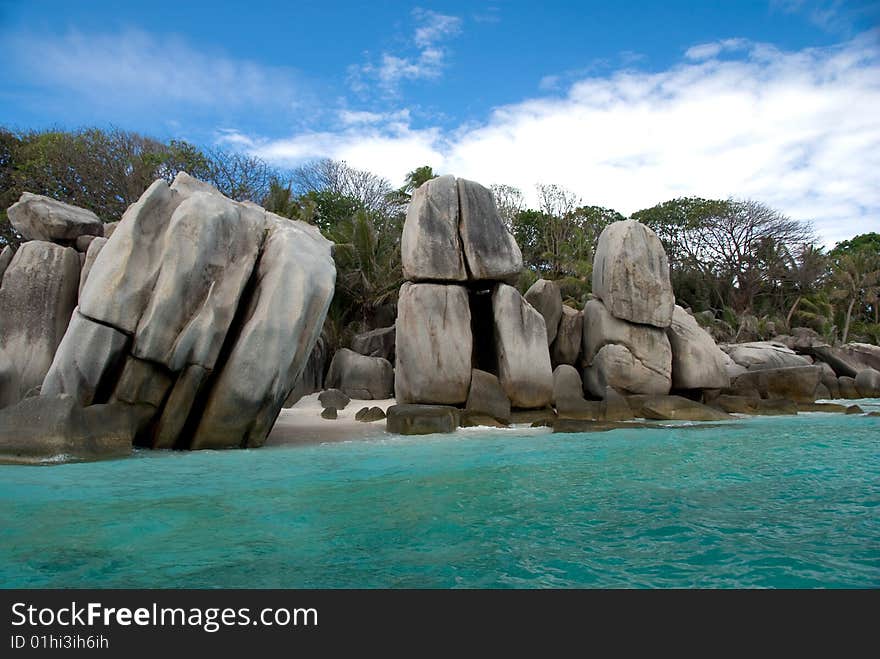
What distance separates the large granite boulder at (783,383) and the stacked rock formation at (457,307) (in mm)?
5933

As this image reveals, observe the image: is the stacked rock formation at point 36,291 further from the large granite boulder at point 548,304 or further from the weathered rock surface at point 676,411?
the weathered rock surface at point 676,411

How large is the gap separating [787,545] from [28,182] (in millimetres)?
22654

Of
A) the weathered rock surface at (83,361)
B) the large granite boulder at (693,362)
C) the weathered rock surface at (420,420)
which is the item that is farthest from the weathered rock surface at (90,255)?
the large granite boulder at (693,362)

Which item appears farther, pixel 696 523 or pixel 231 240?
pixel 231 240

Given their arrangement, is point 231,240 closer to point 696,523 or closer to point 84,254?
point 84,254

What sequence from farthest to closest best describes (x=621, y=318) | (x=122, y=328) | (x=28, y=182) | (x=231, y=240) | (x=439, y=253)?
(x=28, y=182), (x=621, y=318), (x=439, y=253), (x=231, y=240), (x=122, y=328)

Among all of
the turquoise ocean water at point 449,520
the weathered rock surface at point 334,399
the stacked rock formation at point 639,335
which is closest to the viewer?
the turquoise ocean water at point 449,520

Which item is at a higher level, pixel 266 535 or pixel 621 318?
pixel 621 318

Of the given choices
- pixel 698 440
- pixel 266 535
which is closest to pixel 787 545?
pixel 266 535

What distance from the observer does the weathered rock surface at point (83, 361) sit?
748cm

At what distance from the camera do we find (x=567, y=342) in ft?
47.4

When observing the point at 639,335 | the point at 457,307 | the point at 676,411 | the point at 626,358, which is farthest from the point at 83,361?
the point at 639,335

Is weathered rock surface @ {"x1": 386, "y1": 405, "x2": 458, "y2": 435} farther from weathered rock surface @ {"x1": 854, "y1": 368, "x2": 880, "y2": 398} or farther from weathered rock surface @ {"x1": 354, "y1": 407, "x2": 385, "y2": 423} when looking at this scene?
weathered rock surface @ {"x1": 854, "y1": 368, "x2": 880, "y2": 398}

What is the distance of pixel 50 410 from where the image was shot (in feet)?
22.9
